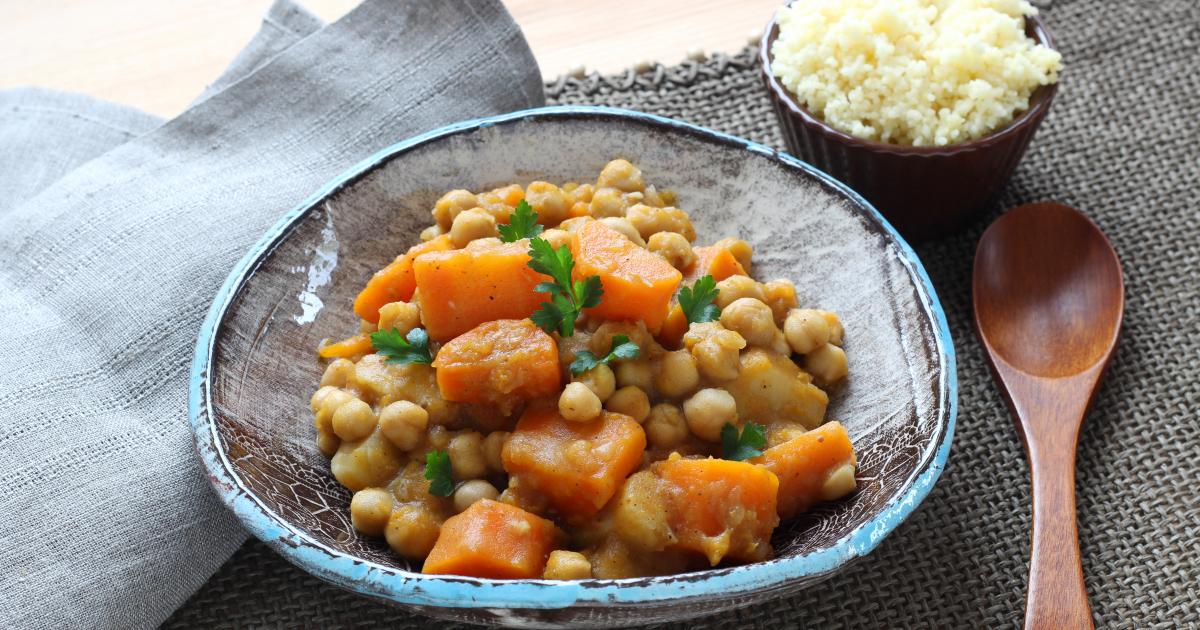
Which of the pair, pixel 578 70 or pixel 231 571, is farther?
pixel 578 70

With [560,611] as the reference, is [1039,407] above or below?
below

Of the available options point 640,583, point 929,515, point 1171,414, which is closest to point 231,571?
point 640,583

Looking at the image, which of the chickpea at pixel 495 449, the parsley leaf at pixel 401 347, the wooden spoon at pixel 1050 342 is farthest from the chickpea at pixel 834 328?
the parsley leaf at pixel 401 347

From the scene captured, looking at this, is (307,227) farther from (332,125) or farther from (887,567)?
(887,567)

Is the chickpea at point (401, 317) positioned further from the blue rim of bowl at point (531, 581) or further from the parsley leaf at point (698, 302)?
the parsley leaf at point (698, 302)

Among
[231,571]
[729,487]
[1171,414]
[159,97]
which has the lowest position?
[1171,414]

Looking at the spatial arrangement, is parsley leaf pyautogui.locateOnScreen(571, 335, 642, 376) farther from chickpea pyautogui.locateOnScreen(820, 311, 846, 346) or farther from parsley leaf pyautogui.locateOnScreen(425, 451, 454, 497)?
chickpea pyautogui.locateOnScreen(820, 311, 846, 346)
